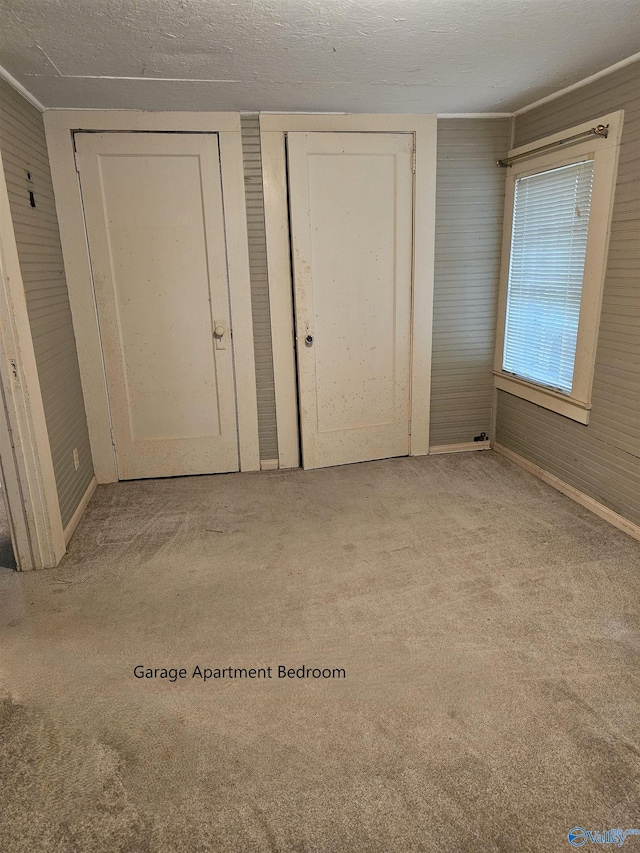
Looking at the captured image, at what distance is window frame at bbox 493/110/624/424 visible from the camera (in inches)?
108

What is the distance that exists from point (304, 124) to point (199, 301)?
4.22 ft

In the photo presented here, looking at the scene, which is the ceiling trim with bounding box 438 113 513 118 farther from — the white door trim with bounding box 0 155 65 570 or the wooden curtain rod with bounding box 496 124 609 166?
the white door trim with bounding box 0 155 65 570

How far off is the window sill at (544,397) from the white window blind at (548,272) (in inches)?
2.1

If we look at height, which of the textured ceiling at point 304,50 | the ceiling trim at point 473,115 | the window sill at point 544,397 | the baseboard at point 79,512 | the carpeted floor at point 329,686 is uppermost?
the ceiling trim at point 473,115

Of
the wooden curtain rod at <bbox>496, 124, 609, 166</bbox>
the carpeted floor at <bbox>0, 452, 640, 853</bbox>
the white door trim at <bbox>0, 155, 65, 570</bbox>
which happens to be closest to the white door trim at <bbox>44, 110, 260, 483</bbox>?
the carpeted floor at <bbox>0, 452, 640, 853</bbox>

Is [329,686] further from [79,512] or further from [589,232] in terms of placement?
[589,232]

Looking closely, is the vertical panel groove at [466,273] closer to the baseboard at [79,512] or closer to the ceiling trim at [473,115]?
the ceiling trim at [473,115]

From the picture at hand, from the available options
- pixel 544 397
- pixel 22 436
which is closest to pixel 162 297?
pixel 22 436

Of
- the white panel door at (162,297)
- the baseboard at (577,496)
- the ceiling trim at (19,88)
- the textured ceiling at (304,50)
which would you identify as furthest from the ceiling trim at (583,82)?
the ceiling trim at (19,88)

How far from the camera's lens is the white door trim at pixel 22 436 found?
2373 millimetres

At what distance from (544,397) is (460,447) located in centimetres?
87

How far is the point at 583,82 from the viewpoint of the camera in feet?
9.37

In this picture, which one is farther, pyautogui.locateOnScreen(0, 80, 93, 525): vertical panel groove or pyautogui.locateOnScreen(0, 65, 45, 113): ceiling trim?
pyautogui.locateOnScreen(0, 80, 93, 525): vertical panel groove

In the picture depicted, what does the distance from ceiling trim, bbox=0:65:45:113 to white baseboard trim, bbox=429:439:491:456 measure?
3312mm
